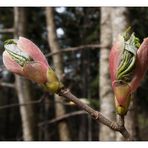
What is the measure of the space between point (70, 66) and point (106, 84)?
135 inches

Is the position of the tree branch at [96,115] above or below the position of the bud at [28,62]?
below

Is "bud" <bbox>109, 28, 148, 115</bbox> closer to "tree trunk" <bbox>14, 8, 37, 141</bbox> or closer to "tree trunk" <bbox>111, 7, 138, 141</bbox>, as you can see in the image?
"tree trunk" <bbox>111, 7, 138, 141</bbox>

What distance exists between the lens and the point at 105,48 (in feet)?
8.29

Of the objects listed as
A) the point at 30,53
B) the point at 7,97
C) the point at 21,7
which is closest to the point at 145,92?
the point at 21,7

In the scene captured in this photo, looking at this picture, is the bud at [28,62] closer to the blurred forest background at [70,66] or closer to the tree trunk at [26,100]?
the blurred forest background at [70,66]

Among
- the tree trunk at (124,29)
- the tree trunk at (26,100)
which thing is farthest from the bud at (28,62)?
the tree trunk at (26,100)

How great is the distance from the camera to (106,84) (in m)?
2.45

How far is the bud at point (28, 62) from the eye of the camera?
487 millimetres

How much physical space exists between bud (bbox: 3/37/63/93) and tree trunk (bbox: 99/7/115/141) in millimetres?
1902

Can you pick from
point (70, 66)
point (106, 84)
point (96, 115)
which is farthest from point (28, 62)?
point (70, 66)

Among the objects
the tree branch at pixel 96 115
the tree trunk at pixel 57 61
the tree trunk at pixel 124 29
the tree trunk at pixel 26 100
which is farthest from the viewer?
the tree trunk at pixel 57 61

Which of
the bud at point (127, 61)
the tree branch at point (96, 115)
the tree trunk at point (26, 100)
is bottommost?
the tree trunk at point (26, 100)

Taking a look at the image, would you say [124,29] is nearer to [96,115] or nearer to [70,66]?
[96,115]

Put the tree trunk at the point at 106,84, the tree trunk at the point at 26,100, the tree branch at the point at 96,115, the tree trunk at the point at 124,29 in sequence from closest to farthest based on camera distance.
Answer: the tree branch at the point at 96,115 → the tree trunk at the point at 124,29 → the tree trunk at the point at 106,84 → the tree trunk at the point at 26,100
